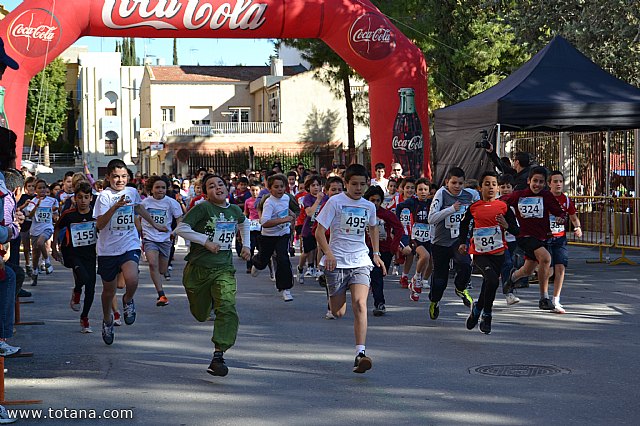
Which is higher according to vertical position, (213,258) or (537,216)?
(537,216)

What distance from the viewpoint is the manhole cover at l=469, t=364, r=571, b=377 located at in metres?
8.13

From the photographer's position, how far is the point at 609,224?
1856 cm

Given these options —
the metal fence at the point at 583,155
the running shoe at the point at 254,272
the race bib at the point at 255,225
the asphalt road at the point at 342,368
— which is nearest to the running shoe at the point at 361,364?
the asphalt road at the point at 342,368

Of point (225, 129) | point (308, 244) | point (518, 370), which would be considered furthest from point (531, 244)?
point (225, 129)

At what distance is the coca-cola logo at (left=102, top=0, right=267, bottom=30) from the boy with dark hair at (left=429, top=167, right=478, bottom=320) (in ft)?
34.7

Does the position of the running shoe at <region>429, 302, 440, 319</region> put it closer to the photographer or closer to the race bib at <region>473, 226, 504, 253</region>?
the race bib at <region>473, 226, 504, 253</region>

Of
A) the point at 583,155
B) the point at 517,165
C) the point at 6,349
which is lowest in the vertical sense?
the point at 6,349

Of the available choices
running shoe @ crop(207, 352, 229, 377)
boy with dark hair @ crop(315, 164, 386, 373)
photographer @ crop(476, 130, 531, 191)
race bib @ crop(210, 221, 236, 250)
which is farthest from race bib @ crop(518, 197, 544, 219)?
running shoe @ crop(207, 352, 229, 377)

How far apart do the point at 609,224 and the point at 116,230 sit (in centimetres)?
1077

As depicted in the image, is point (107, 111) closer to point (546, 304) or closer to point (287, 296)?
point (287, 296)

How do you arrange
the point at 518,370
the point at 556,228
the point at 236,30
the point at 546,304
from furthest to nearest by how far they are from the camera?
the point at 236,30 < the point at 556,228 < the point at 546,304 < the point at 518,370

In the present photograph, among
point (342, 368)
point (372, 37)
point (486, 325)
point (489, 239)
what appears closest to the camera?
point (342, 368)

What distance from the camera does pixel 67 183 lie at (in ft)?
63.1

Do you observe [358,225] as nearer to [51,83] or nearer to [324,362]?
[324,362]
